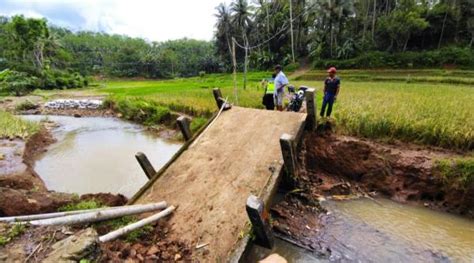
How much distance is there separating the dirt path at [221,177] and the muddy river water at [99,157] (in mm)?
2279

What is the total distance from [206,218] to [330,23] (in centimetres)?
3069

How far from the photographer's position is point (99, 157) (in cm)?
963

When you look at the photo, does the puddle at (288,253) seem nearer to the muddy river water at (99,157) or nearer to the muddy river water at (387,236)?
the muddy river water at (387,236)

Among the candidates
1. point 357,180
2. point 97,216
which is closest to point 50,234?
point 97,216

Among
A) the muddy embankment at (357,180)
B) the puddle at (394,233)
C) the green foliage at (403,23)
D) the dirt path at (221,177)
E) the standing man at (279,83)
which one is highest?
the green foliage at (403,23)

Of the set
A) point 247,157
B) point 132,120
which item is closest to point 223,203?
point 247,157

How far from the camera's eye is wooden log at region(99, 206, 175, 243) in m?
3.13

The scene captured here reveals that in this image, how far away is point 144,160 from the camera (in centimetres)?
515

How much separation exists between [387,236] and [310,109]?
2419 mm

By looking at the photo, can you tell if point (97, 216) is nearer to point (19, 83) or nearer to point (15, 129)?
point (15, 129)

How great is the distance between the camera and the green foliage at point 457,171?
15.8 ft

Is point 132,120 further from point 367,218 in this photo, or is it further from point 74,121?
point 367,218

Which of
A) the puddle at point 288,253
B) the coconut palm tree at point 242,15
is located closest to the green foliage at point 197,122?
the puddle at point 288,253

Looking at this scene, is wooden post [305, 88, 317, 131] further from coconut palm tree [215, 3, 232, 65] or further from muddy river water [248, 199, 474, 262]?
coconut palm tree [215, 3, 232, 65]
